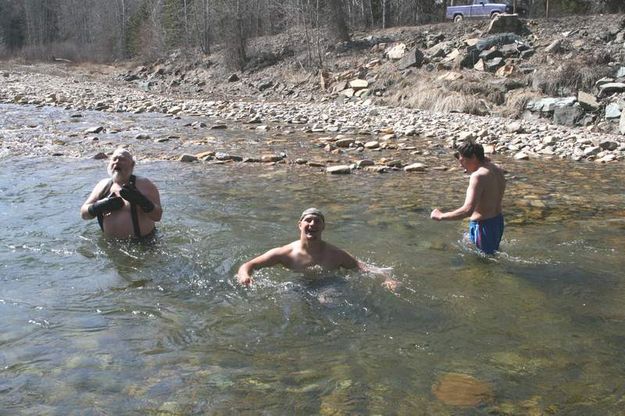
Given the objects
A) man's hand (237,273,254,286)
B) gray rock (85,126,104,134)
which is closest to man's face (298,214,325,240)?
man's hand (237,273,254,286)

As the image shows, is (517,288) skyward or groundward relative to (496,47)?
groundward

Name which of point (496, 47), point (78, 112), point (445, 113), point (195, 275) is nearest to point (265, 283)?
point (195, 275)

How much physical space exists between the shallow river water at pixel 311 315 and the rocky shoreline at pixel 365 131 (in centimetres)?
209

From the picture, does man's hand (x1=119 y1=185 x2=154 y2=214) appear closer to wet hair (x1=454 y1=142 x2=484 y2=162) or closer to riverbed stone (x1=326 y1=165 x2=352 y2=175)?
wet hair (x1=454 y1=142 x2=484 y2=162)

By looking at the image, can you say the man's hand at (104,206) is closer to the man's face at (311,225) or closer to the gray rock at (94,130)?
the man's face at (311,225)

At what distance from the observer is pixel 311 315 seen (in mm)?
4785

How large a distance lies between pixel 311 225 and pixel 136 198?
194cm

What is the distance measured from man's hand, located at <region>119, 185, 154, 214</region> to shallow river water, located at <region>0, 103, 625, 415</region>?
55cm

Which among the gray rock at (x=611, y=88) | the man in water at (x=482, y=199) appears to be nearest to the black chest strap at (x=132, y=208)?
the man in water at (x=482, y=199)

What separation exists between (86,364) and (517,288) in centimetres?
377

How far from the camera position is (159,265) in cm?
594

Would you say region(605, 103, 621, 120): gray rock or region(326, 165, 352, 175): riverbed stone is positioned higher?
region(605, 103, 621, 120): gray rock

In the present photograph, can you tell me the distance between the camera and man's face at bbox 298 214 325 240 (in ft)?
16.6

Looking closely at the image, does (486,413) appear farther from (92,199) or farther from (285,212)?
(285,212)
